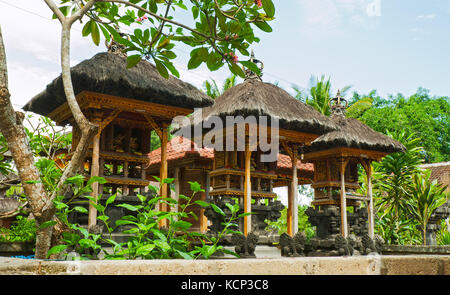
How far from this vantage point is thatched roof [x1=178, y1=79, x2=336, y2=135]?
8.33m

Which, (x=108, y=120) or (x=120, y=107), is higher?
(x=120, y=107)

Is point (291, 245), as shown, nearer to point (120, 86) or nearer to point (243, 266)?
point (120, 86)

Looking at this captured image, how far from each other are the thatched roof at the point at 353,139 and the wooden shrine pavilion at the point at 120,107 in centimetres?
372

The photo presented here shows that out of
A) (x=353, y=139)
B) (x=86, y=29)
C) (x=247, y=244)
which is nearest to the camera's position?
(x=86, y=29)

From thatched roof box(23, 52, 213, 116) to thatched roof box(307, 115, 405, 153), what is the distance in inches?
148

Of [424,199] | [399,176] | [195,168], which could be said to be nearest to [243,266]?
[195,168]

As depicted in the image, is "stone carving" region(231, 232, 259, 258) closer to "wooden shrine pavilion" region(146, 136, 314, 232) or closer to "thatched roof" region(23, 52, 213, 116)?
"thatched roof" region(23, 52, 213, 116)

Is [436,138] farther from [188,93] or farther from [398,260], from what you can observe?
[398,260]

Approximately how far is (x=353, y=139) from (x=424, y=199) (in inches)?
133

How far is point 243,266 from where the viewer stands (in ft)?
6.50

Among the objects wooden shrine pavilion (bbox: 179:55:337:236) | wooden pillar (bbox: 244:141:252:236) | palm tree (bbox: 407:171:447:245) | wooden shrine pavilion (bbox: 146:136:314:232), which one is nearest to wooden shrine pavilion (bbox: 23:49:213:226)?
wooden shrine pavilion (bbox: 179:55:337:236)

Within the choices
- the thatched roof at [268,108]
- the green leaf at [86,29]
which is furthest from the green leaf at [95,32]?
the thatched roof at [268,108]

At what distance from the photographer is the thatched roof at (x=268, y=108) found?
8328 millimetres
